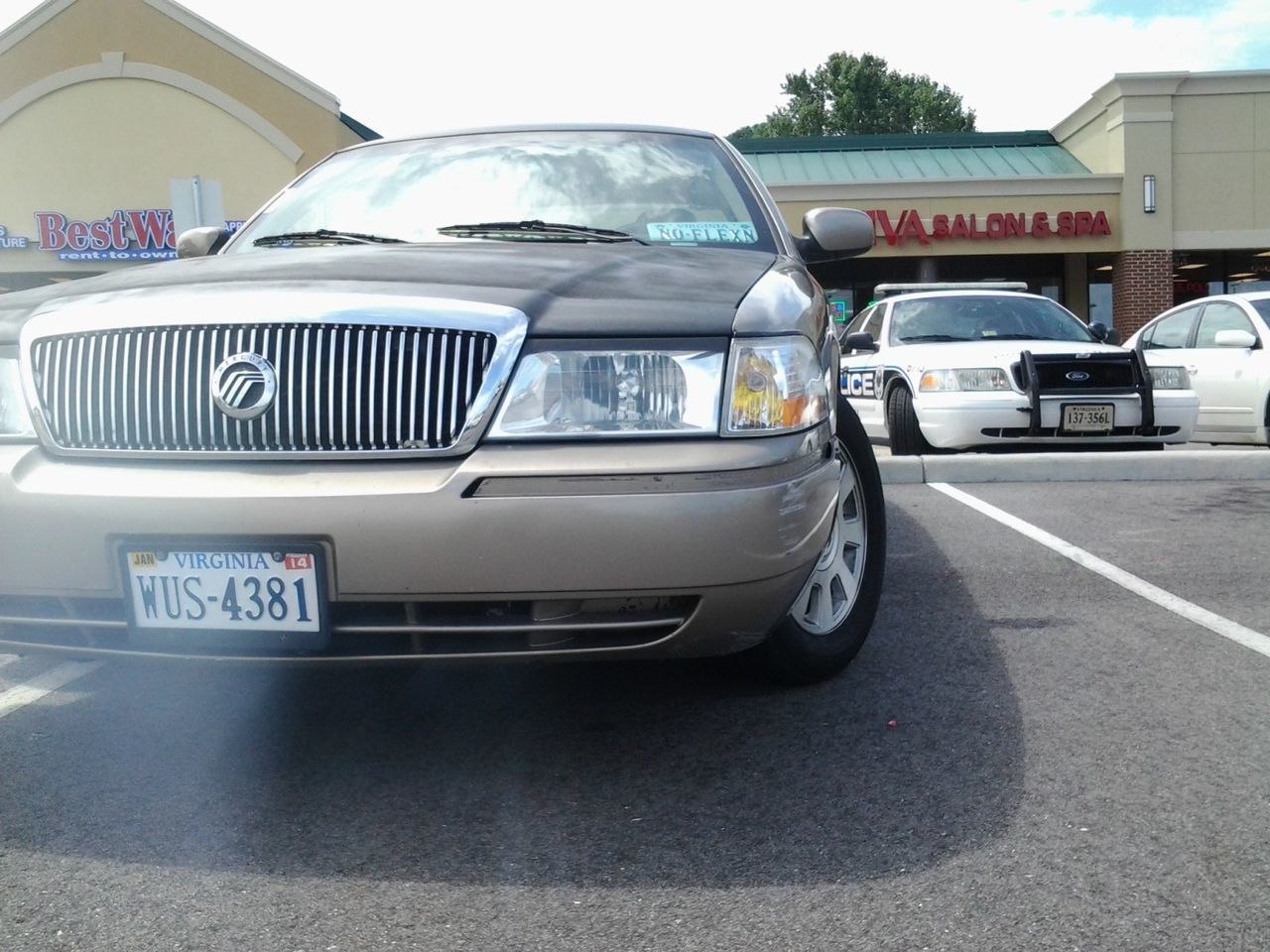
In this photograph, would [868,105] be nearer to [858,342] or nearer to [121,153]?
[121,153]

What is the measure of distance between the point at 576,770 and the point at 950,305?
299 inches

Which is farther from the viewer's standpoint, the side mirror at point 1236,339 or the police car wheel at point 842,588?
the side mirror at point 1236,339

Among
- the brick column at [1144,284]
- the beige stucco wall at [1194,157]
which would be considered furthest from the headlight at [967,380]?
the beige stucco wall at [1194,157]

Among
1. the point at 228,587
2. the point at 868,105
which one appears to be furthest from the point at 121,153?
the point at 868,105

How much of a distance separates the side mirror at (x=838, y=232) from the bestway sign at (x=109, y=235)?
2221 centimetres

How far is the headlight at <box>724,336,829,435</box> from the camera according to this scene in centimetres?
265

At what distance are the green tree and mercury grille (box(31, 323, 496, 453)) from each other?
6266cm

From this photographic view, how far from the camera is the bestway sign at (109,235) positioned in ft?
79.0

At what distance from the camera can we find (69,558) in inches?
101

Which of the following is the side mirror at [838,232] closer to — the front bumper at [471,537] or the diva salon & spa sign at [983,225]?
the front bumper at [471,537]

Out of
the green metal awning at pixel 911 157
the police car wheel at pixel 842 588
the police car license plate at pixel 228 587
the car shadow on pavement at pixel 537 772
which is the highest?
the green metal awning at pixel 911 157

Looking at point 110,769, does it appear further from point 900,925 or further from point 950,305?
point 950,305

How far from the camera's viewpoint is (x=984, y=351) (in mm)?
8453

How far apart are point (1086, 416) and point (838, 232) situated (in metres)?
4.60
